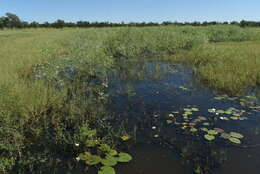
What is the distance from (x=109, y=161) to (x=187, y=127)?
158cm

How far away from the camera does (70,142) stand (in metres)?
2.75

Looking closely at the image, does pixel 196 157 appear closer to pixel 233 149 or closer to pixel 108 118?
pixel 233 149

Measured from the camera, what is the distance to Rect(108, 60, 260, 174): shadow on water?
2432 millimetres

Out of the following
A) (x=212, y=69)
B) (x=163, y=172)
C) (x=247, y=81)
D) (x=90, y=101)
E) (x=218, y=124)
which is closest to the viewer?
(x=163, y=172)

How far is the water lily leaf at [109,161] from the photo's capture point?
2388 mm

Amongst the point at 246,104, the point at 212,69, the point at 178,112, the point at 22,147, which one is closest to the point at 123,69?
the point at 212,69

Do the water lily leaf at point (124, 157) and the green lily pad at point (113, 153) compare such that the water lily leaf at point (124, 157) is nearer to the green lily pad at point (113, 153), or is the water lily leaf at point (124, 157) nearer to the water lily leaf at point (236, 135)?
the green lily pad at point (113, 153)

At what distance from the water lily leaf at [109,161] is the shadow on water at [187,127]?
0.11 metres

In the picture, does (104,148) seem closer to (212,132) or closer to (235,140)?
(212,132)

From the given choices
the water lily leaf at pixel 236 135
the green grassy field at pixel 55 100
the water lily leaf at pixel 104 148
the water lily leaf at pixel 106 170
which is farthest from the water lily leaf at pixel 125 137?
the water lily leaf at pixel 236 135

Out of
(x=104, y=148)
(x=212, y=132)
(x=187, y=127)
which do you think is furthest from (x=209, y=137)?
(x=104, y=148)

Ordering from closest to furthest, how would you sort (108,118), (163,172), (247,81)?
(163,172) → (108,118) → (247,81)

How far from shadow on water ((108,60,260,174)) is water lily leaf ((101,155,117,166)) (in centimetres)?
11

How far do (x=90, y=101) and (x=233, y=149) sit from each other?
9.38 ft
